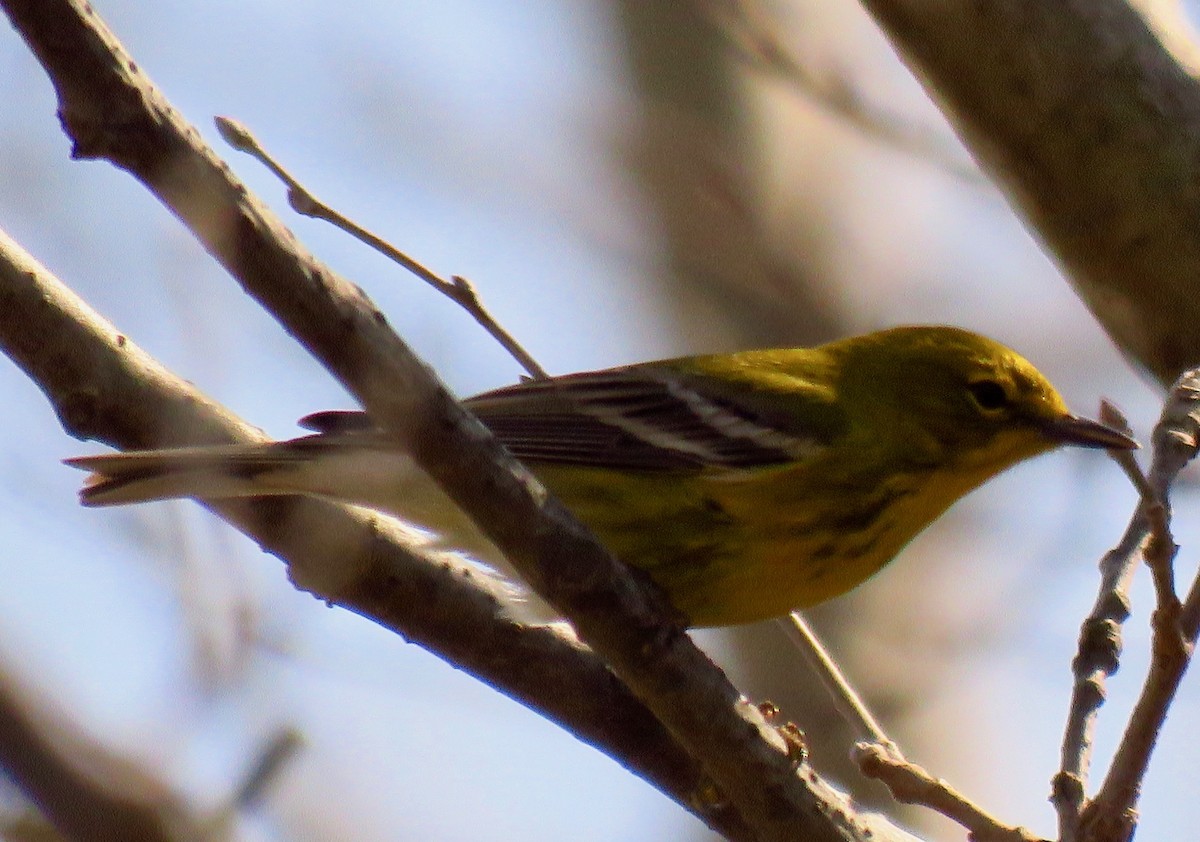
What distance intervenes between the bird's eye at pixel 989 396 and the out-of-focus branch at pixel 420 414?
2.14 meters

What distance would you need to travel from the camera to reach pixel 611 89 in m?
8.51

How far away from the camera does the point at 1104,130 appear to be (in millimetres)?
3750

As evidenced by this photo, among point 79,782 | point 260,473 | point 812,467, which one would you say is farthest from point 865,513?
point 79,782

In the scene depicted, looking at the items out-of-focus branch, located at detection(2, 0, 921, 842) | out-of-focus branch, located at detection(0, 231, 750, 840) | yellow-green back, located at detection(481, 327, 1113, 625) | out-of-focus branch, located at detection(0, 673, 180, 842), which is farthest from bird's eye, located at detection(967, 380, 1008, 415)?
out-of-focus branch, located at detection(0, 673, 180, 842)

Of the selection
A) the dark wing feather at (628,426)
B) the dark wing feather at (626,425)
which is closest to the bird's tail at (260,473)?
the dark wing feather at (626,425)

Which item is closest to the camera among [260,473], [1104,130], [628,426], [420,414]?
[420,414]

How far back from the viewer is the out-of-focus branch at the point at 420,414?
6.73ft

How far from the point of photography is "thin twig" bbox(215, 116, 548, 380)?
2.69 meters

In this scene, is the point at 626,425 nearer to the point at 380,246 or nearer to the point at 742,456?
the point at 742,456

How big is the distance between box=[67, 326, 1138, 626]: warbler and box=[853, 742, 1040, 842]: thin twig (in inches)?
41.6

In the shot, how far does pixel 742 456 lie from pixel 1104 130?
1.33 meters

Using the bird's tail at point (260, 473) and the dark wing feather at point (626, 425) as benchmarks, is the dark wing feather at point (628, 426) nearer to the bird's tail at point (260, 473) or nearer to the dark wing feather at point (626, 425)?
the dark wing feather at point (626, 425)

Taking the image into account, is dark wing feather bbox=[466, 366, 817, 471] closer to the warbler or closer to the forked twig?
the warbler

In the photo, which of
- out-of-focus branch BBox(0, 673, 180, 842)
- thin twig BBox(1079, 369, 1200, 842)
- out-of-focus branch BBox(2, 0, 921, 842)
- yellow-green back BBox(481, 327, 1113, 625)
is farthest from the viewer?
yellow-green back BBox(481, 327, 1113, 625)
